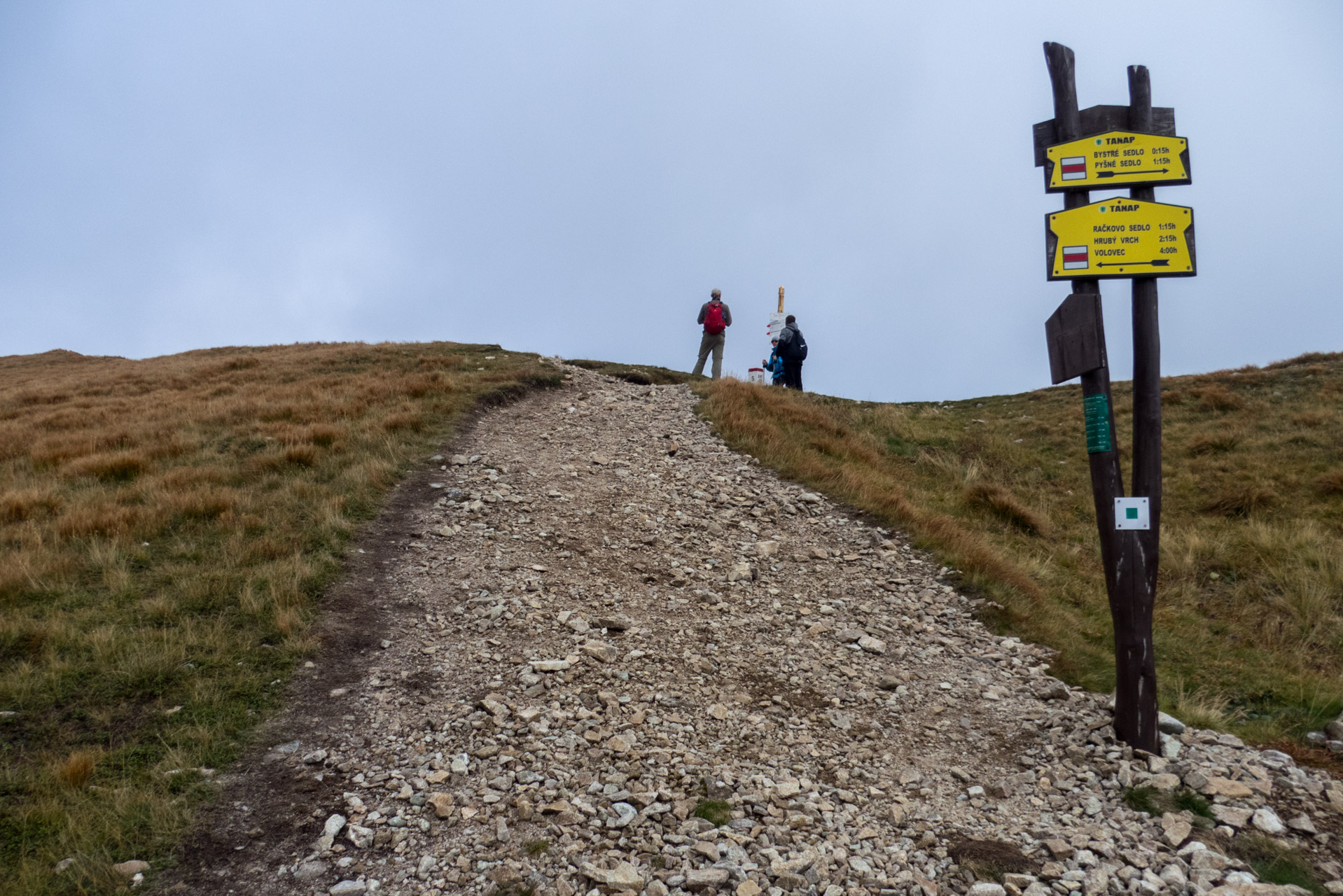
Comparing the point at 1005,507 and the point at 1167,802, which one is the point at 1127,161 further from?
the point at 1005,507

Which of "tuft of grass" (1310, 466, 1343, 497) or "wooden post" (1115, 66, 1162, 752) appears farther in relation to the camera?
"tuft of grass" (1310, 466, 1343, 497)

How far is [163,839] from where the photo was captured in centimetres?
444

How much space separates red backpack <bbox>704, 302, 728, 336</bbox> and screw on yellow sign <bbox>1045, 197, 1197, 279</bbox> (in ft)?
50.0

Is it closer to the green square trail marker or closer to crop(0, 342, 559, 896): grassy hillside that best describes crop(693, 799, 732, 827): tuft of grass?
crop(0, 342, 559, 896): grassy hillside

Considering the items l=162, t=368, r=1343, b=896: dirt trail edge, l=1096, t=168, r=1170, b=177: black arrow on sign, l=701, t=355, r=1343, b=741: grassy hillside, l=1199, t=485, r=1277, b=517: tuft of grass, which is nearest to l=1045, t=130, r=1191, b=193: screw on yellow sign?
l=1096, t=168, r=1170, b=177: black arrow on sign

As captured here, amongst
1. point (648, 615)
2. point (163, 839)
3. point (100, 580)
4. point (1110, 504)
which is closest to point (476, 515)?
point (648, 615)

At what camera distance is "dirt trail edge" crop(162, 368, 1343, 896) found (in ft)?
14.5

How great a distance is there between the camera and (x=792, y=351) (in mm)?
21250

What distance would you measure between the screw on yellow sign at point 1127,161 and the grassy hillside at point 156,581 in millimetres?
7721

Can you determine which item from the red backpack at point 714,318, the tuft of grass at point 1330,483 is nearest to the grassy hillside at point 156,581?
the red backpack at point 714,318

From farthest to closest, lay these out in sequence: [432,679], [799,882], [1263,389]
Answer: [1263,389] → [432,679] → [799,882]

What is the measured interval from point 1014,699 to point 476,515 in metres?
6.76

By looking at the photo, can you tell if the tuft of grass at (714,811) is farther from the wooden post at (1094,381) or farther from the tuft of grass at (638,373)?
the tuft of grass at (638,373)

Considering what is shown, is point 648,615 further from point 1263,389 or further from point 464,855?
point 1263,389
